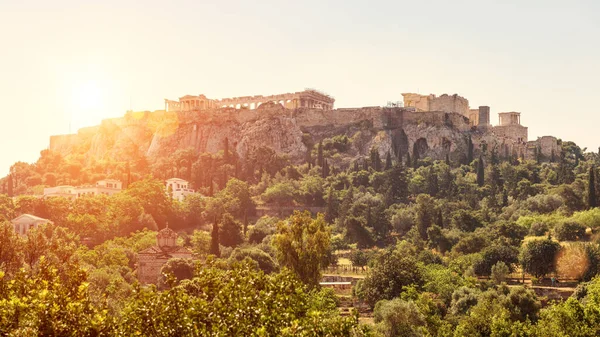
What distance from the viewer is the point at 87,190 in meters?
83.0

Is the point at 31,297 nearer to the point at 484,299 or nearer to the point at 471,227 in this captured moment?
the point at 484,299

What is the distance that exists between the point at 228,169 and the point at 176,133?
758 inches

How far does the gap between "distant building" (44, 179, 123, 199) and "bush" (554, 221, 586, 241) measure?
1829 inches

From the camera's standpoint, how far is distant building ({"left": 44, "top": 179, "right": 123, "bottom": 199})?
82.3m

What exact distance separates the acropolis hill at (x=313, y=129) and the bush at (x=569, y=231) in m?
33.6

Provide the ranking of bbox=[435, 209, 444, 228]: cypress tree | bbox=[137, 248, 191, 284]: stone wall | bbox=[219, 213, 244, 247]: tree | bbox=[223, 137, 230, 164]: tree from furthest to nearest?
1. bbox=[223, 137, 230, 164]: tree
2. bbox=[435, 209, 444, 228]: cypress tree
3. bbox=[219, 213, 244, 247]: tree
4. bbox=[137, 248, 191, 284]: stone wall

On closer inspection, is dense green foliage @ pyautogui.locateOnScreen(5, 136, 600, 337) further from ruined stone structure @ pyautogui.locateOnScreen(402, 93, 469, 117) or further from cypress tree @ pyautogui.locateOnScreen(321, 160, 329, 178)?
ruined stone structure @ pyautogui.locateOnScreen(402, 93, 469, 117)

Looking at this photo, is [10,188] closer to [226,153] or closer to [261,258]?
[226,153]

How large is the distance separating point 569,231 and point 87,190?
162ft

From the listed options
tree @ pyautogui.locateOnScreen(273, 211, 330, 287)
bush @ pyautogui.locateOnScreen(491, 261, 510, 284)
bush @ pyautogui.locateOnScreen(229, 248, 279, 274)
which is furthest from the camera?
bush @ pyautogui.locateOnScreen(229, 248, 279, 274)

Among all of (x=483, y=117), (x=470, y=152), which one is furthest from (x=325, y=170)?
(x=483, y=117)

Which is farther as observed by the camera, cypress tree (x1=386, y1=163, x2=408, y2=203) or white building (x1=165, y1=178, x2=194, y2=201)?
white building (x1=165, y1=178, x2=194, y2=201)

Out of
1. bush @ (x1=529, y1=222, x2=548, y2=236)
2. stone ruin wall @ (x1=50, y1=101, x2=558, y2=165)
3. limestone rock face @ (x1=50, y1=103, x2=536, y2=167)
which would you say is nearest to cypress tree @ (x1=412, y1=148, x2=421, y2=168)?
limestone rock face @ (x1=50, y1=103, x2=536, y2=167)

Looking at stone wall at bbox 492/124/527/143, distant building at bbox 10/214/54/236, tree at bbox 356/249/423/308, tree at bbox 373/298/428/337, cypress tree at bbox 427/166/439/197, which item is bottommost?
tree at bbox 373/298/428/337
